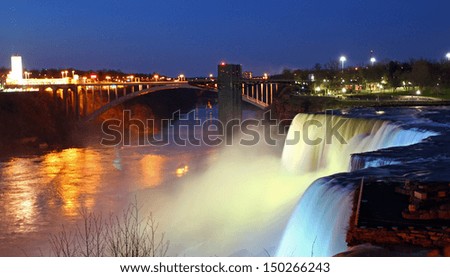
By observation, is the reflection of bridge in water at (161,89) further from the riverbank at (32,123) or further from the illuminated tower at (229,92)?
the riverbank at (32,123)

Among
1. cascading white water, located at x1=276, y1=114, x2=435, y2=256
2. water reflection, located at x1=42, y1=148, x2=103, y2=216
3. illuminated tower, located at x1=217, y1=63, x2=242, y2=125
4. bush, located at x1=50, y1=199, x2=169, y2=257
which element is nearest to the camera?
bush, located at x1=50, y1=199, x2=169, y2=257

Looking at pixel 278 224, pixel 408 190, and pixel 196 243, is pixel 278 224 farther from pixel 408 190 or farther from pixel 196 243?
pixel 408 190

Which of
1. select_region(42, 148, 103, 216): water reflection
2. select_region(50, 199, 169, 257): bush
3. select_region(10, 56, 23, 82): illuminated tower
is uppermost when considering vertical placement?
select_region(10, 56, 23, 82): illuminated tower

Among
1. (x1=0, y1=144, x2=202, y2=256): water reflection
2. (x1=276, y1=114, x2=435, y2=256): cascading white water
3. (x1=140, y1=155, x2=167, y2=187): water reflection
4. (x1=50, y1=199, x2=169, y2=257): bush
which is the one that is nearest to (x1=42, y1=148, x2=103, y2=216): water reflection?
(x1=0, y1=144, x2=202, y2=256): water reflection

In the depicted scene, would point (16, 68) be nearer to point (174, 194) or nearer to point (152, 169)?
point (152, 169)

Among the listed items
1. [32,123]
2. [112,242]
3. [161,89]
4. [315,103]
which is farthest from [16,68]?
[112,242]

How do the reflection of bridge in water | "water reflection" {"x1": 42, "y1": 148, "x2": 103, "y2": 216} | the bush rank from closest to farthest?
the bush → "water reflection" {"x1": 42, "y1": 148, "x2": 103, "y2": 216} → the reflection of bridge in water

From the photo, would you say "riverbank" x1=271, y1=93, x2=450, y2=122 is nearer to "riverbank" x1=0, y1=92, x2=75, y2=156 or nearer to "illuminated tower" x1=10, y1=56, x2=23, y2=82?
"riverbank" x1=0, y1=92, x2=75, y2=156

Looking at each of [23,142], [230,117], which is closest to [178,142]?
[230,117]

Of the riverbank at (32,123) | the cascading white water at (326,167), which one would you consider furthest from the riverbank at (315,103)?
the riverbank at (32,123)

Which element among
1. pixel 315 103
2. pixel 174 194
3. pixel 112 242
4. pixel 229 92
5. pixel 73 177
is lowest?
pixel 73 177
